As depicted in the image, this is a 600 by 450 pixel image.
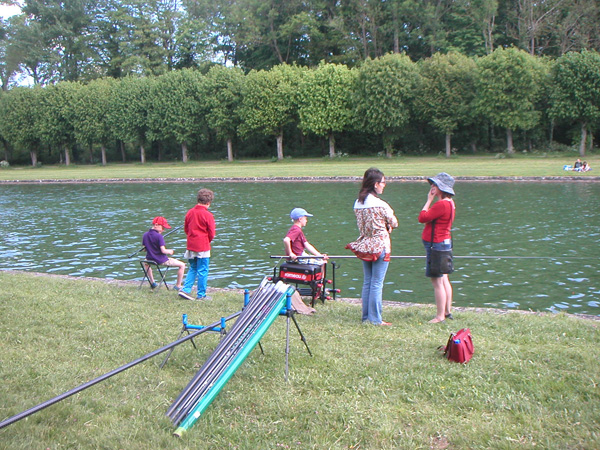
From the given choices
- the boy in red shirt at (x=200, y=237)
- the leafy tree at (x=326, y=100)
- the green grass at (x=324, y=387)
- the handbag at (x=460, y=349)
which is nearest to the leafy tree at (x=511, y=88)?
the leafy tree at (x=326, y=100)

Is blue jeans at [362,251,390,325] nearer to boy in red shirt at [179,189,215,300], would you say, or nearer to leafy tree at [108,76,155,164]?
boy in red shirt at [179,189,215,300]

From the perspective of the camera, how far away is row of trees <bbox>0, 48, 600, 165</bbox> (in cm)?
4725

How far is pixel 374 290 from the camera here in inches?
279

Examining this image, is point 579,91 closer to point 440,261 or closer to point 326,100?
point 326,100

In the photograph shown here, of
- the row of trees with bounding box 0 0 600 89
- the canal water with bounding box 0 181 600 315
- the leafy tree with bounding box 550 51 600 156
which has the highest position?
the row of trees with bounding box 0 0 600 89

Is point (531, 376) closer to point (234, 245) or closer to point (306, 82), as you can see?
point (234, 245)

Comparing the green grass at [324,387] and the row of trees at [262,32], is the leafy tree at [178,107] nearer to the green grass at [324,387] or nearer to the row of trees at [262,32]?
the row of trees at [262,32]

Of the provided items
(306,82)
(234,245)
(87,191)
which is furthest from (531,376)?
(306,82)

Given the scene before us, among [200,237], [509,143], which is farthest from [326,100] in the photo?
[200,237]

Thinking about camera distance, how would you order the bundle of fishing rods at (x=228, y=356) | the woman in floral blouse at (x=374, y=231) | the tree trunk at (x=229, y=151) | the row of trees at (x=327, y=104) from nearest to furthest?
the bundle of fishing rods at (x=228, y=356), the woman in floral blouse at (x=374, y=231), the row of trees at (x=327, y=104), the tree trunk at (x=229, y=151)

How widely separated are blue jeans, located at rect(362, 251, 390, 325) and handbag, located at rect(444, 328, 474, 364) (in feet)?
5.44

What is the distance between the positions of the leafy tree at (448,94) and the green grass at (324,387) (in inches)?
1806

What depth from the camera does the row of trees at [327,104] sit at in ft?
155

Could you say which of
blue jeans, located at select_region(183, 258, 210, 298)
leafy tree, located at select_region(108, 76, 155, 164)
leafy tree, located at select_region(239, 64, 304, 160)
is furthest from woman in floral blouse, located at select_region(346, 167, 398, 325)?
leafy tree, located at select_region(108, 76, 155, 164)
